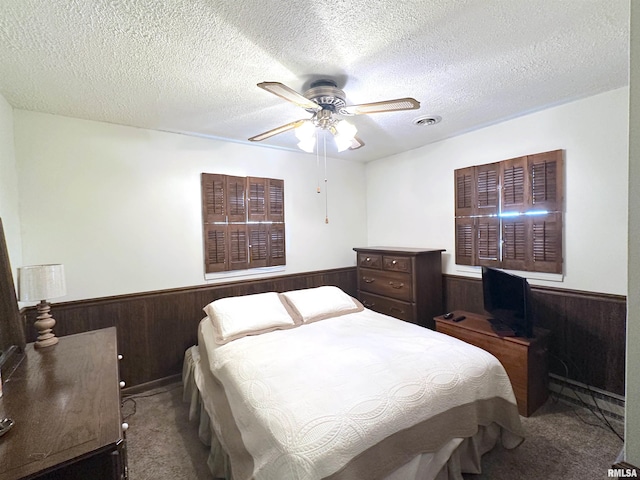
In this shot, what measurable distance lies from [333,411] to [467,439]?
925 mm

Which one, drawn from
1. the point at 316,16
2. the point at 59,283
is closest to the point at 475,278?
the point at 316,16

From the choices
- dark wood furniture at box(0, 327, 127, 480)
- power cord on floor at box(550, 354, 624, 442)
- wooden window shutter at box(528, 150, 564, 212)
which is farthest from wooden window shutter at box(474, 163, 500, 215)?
dark wood furniture at box(0, 327, 127, 480)

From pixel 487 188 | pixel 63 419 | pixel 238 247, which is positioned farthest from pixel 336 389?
pixel 487 188

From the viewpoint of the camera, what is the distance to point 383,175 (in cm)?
398

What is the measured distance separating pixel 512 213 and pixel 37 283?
3.74 meters

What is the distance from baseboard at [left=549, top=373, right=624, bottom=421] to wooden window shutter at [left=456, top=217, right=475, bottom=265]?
4.06 ft

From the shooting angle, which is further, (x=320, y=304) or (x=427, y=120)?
(x=320, y=304)

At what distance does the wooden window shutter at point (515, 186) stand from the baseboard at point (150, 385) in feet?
11.9

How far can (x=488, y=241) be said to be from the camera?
287cm

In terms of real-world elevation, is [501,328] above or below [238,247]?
below

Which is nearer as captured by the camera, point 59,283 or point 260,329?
point 59,283

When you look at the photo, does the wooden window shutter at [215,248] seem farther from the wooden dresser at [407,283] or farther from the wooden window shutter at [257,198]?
the wooden dresser at [407,283]

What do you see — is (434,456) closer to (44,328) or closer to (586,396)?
(586,396)

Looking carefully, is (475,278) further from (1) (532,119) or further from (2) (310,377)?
(2) (310,377)
